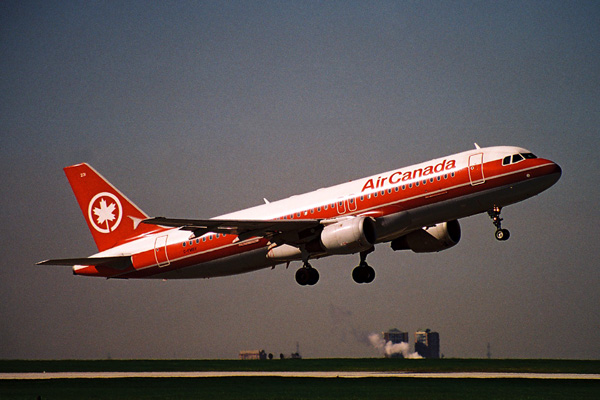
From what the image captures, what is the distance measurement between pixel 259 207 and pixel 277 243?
A: 3.39 m

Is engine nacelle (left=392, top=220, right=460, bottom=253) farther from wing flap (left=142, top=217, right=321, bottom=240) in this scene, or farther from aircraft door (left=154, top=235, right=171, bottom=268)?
aircraft door (left=154, top=235, right=171, bottom=268)

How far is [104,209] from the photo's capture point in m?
55.8

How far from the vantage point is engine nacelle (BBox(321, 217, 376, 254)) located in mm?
43562

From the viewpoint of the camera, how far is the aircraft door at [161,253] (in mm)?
51656

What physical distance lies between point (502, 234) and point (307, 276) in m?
12.5

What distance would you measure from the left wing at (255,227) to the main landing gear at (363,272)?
5558 mm

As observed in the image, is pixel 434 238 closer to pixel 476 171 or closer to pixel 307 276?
pixel 307 276

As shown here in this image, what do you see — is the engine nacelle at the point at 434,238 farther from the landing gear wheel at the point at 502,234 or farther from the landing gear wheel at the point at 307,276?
the landing gear wheel at the point at 502,234
